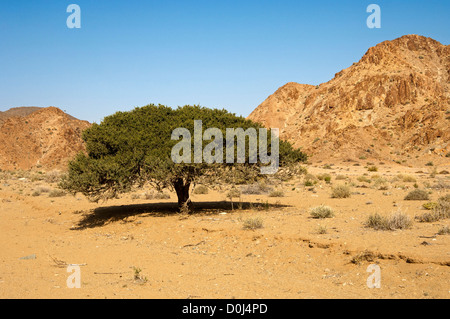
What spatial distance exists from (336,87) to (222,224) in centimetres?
5568

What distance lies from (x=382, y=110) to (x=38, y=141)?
5759 centimetres

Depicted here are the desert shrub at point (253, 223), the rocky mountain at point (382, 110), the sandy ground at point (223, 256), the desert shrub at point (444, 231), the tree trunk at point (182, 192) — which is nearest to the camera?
the sandy ground at point (223, 256)

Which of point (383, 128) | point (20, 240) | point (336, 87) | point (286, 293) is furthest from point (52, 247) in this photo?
point (336, 87)

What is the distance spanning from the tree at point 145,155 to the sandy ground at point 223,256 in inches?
65.6

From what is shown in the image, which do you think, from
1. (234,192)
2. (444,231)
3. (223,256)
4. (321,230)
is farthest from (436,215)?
(234,192)

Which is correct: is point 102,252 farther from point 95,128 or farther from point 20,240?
point 95,128

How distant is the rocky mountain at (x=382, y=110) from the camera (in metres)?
48.2

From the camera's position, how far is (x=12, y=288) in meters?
6.89

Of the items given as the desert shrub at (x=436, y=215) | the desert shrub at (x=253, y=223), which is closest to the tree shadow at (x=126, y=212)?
the desert shrub at (x=253, y=223)

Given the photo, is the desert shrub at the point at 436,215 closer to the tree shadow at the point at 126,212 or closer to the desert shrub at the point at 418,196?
the desert shrub at the point at 418,196

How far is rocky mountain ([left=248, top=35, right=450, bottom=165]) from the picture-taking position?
48250mm

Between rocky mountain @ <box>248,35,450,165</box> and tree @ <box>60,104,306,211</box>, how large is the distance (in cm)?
3517

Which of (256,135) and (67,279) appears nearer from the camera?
(67,279)

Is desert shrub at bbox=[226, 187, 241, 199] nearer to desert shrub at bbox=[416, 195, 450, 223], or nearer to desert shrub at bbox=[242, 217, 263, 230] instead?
desert shrub at bbox=[242, 217, 263, 230]
